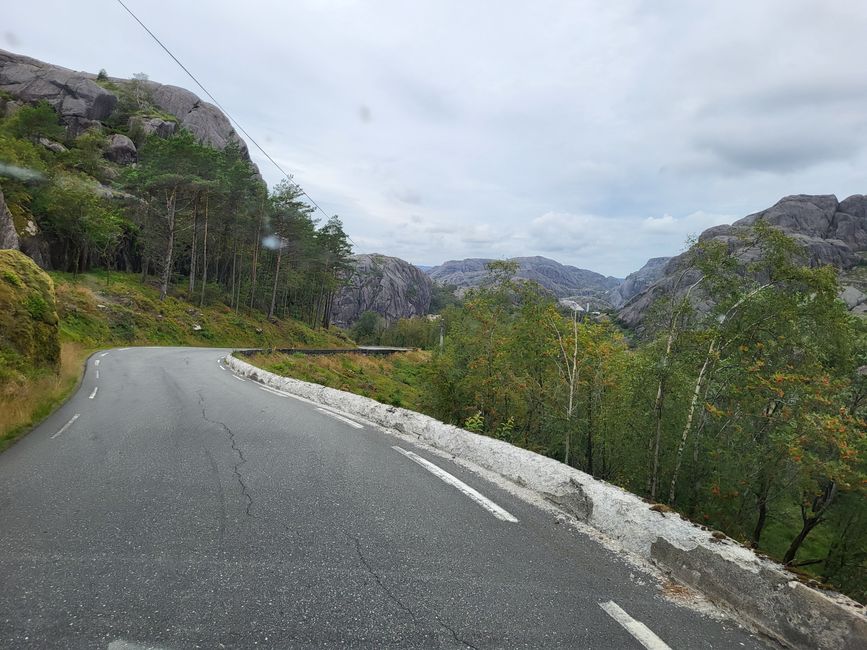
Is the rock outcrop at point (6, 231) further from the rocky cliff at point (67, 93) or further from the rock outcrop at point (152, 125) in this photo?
the rock outcrop at point (152, 125)

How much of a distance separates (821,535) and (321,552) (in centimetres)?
2250

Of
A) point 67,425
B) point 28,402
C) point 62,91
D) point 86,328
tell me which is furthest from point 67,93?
point 67,425

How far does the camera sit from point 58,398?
10641mm

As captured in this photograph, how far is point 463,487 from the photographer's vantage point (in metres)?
5.25

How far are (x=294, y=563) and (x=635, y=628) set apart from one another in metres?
2.36

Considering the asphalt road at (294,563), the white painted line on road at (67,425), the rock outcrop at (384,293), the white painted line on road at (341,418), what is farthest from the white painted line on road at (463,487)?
the rock outcrop at (384,293)

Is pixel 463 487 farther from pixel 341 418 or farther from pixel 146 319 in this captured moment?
pixel 146 319

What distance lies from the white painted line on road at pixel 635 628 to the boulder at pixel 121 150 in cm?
8176

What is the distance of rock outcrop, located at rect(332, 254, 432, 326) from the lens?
14050 cm

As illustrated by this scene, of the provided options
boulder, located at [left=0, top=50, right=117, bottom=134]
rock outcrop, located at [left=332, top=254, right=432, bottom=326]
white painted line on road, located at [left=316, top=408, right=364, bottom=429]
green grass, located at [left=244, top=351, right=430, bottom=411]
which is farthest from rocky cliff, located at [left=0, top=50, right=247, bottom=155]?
white painted line on road, located at [left=316, top=408, right=364, bottom=429]

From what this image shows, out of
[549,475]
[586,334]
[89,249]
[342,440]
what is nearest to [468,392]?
[586,334]

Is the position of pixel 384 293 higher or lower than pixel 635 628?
higher

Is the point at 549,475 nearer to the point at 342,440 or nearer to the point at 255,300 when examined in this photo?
the point at 342,440

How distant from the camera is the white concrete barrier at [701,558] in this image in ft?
8.62
